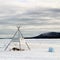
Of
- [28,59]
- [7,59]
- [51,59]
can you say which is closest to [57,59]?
[51,59]

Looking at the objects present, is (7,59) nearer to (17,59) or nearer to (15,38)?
(17,59)

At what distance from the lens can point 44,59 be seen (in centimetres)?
2116

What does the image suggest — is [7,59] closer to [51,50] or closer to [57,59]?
[57,59]

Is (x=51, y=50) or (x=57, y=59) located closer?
(x=57, y=59)

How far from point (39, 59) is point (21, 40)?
8342 mm

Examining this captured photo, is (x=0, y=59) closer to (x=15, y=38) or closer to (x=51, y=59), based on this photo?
(x=51, y=59)

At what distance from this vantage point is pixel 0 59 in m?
21.0

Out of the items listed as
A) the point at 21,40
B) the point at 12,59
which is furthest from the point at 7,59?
the point at 21,40

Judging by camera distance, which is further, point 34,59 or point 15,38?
point 15,38

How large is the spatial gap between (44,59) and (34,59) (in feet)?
2.30

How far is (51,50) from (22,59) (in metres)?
9.47

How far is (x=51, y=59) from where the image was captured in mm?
20922

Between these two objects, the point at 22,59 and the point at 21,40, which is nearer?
the point at 22,59

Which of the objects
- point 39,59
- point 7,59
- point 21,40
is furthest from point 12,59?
point 21,40
